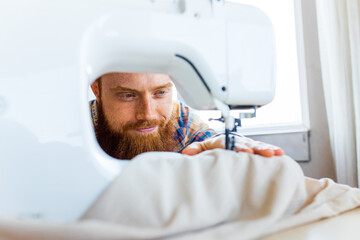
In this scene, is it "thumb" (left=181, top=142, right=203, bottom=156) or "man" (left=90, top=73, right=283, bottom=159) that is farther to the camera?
"man" (left=90, top=73, right=283, bottom=159)

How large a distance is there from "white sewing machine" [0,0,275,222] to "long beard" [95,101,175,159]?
52cm

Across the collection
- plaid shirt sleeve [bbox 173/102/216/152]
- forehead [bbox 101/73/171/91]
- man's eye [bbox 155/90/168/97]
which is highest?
forehead [bbox 101/73/171/91]

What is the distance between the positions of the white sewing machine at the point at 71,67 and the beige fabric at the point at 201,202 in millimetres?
71

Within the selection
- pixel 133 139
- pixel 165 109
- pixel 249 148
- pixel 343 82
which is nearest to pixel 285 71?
pixel 343 82

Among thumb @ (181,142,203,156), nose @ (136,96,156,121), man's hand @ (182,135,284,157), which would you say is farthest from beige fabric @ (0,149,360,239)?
nose @ (136,96,156,121)

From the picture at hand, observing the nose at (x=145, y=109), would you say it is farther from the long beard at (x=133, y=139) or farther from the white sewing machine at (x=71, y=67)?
the white sewing machine at (x=71, y=67)

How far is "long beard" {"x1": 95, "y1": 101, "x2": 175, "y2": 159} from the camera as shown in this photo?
1.14 metres

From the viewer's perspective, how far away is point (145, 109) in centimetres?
106

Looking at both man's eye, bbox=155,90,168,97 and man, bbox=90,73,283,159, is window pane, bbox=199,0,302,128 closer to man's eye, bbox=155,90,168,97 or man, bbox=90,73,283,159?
man, bbox=90,73,283,159

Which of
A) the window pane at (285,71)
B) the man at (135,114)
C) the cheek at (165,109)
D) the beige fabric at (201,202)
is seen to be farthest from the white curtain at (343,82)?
the beige fabric at (201,202)

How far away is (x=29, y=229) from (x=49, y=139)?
16cm

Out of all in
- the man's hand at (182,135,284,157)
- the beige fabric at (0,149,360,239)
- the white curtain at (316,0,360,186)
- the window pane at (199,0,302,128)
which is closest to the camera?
the beige fabric at (0,149,360,239)

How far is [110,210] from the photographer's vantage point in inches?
17.5

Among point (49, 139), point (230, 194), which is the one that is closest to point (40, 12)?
point (49, 139)
